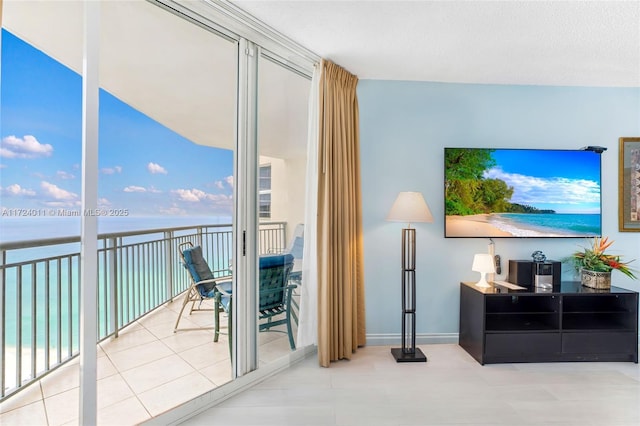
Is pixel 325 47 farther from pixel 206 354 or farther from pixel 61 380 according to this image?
pixel 61 380

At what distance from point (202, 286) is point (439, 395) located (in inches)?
68.9

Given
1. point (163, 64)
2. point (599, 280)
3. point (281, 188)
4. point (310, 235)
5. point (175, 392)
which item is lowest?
point (175, 392)

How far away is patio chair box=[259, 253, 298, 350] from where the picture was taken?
2.53 metres

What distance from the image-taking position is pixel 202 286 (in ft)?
7.24

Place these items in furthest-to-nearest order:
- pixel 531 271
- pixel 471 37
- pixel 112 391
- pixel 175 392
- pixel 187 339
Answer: pixel 531 271 < pixel 471 37 < pixel 187 339 < pixel 175 392 < pixel 112 391

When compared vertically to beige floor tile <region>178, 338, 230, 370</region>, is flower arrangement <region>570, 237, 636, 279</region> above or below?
above

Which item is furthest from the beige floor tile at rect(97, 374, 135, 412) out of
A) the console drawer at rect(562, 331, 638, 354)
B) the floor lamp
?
the console drawer at rect(562, 331, 638, 354)

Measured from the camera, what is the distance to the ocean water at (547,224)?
3.11 m

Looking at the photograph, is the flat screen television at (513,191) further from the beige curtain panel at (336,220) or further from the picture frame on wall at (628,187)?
the beige curtain panel at (336,220)

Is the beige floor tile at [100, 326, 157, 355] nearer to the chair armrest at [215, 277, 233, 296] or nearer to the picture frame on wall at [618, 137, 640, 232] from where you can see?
the chair armrest at [215, 277, 233, 296]

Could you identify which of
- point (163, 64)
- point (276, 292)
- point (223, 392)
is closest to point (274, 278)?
point (276, 292)

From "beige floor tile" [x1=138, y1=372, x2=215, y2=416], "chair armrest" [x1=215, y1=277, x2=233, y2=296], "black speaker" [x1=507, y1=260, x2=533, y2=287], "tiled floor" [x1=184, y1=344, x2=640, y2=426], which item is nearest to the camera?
"beige floor tile" [x1=138, y1=372, x2=215, y2=416]

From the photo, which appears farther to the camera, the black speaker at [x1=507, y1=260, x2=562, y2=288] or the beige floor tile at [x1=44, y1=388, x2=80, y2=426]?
the black speaker at [x1=507, y1=260, x2=562, y2=288]

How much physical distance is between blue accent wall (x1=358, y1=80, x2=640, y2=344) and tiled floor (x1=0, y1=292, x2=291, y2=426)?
5.15 feet
